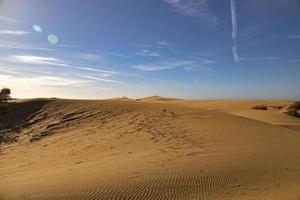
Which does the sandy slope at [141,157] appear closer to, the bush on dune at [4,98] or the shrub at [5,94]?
the bush on dune at [4,98]

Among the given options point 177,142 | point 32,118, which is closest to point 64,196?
point 177,142

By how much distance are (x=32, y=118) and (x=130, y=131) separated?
29.4 ft

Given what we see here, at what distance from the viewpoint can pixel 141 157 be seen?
1084cm

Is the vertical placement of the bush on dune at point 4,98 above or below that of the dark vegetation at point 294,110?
above

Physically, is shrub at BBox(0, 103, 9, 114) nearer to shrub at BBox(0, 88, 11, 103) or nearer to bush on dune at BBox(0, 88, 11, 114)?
bush on dune at BBox(0, 88, 11, 114)

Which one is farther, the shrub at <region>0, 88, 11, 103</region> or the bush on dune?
the shrub at <region>0, 88, 11, 103</region>

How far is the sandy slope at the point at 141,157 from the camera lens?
25.3 ft

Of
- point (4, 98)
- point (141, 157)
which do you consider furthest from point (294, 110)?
point (4, 98)

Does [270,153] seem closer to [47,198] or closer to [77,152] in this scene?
[77,152]

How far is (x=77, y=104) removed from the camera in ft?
80.2

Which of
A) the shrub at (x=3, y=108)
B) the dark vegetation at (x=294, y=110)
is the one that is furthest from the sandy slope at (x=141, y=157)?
the dark vegetation at (x=294, y=110)

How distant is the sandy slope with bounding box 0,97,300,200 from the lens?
772cm

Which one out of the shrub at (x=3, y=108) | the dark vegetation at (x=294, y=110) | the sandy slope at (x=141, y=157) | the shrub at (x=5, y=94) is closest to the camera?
the sandy slope at (x=141, y=157)

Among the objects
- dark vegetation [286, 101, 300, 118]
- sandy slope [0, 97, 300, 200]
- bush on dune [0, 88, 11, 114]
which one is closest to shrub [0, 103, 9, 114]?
bush on dune [0, 88, 11, 114]
